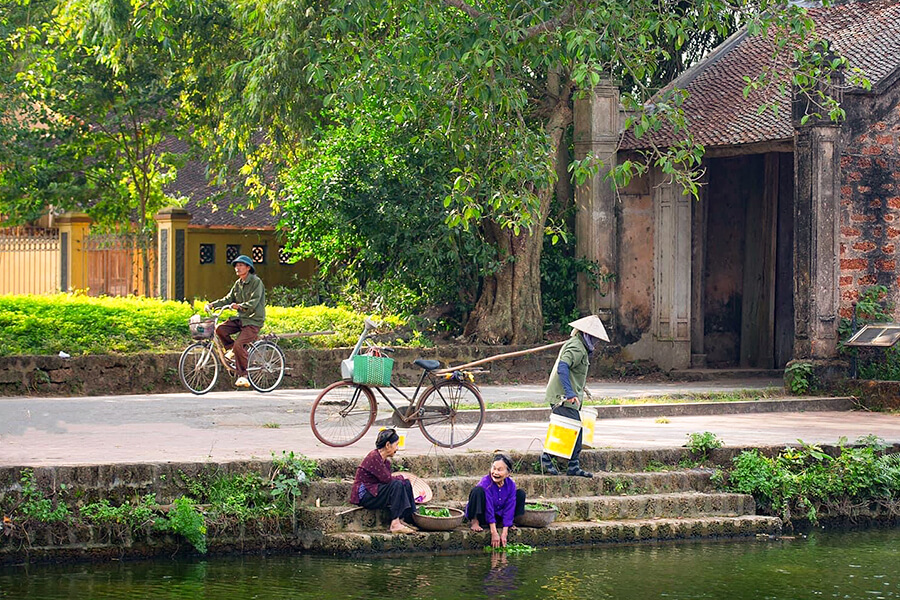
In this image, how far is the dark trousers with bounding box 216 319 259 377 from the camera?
17.0 m

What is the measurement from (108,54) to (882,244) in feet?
40.5

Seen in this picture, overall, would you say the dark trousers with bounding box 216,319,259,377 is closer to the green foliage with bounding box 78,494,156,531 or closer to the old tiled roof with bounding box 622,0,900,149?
the green foliage with bounding box 78,494,156,531

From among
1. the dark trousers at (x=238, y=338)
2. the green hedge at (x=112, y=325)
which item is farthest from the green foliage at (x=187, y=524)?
the green hedge at (x=112, y=325)

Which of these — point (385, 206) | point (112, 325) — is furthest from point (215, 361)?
point (385, 206)

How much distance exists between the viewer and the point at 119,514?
1065 cm

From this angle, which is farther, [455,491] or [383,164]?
[383,164]

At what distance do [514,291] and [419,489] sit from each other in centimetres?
912

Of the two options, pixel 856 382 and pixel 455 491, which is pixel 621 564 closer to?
pixel 455 491

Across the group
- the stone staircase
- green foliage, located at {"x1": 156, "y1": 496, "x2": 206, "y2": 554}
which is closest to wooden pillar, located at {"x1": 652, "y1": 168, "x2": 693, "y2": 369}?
the stone staircase

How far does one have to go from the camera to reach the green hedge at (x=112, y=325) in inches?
681

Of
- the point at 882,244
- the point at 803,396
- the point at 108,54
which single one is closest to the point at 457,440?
the point at 803,396

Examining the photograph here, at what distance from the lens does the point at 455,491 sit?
11797 millimetres

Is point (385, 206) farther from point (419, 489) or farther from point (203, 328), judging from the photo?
point (419, 489)

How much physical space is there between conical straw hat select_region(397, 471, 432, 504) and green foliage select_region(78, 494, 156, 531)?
6.92ft
